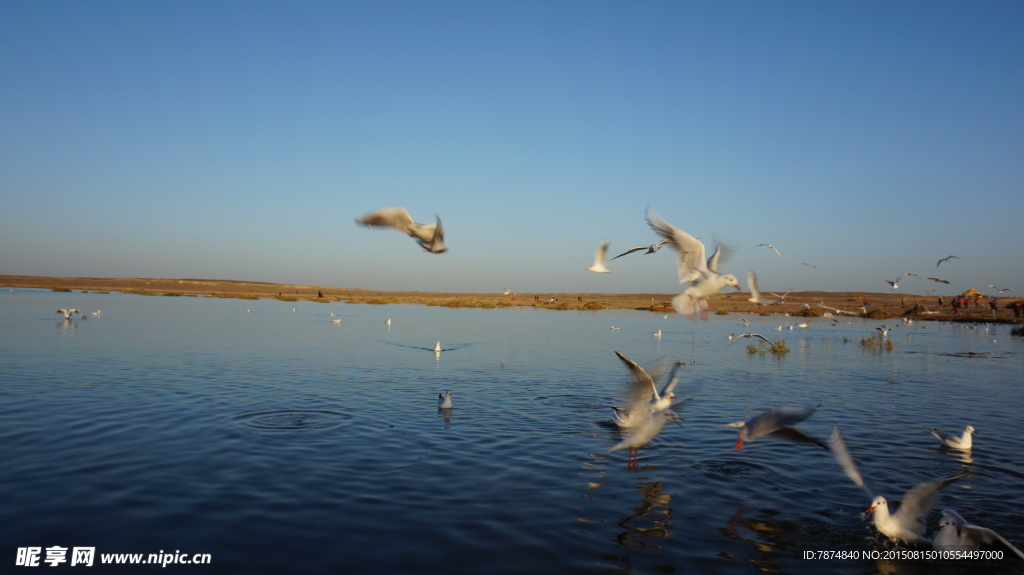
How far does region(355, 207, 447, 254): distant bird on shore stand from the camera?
33.7 ft

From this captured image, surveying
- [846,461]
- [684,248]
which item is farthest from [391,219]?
[846,461]

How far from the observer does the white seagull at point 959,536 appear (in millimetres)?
6645

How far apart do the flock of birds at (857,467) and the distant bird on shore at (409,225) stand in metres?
3.65

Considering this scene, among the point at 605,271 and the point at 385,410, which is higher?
the point at 605,271

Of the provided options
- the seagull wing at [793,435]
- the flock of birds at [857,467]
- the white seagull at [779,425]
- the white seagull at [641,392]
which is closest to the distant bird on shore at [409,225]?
the white seagull at [641,392]

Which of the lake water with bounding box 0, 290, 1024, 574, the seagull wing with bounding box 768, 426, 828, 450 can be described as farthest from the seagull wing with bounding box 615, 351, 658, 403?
the seagull wing with bounding box 768, 426, 828, 450

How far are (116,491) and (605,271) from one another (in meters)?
8.69

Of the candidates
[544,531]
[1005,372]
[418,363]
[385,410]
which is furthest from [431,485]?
[1005,372]

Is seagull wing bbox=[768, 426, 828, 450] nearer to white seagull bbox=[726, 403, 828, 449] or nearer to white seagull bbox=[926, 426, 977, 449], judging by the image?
white seagull bbox=[726, 403, 828, 449]

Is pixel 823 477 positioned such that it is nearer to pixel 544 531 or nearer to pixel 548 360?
pixel 544 531

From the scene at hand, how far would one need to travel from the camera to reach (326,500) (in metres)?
8.27

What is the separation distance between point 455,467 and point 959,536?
6.37 m

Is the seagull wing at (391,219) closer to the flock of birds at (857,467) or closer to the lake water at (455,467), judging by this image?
the lake water at (455,467)

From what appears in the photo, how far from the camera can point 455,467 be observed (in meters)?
9.95
